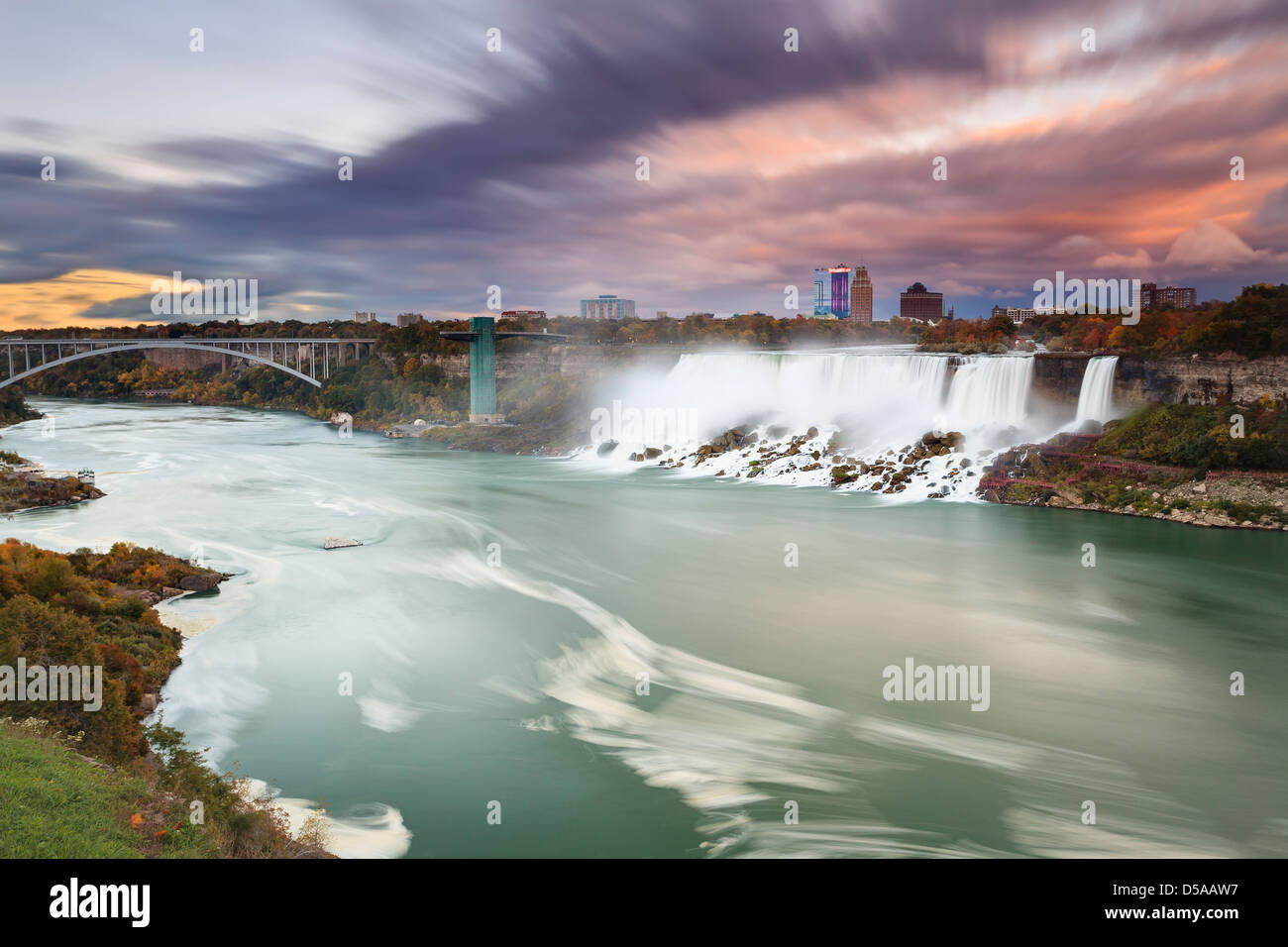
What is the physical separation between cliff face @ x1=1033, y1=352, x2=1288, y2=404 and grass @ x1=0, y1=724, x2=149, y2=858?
1170 inches

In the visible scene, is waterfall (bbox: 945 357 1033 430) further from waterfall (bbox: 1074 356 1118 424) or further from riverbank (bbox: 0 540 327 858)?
riverbank (bbox: 0 540 327 858)

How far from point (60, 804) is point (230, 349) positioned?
3131 inches

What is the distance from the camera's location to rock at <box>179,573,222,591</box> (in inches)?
639

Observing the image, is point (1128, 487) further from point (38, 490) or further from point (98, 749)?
point (38, 490)

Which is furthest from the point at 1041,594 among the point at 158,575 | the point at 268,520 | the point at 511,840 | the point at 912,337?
the point at 912,337

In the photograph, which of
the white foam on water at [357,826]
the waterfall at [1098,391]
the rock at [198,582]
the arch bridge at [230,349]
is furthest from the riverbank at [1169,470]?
the arch bridge at [230,349]

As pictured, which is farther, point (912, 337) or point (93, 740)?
point (912, 337)

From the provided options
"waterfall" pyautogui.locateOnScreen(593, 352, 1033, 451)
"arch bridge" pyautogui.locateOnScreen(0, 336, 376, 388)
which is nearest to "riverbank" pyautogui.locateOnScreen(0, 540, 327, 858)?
"waterfall" pyautogui.locateOnScreen(593, 352, 1033, 451)

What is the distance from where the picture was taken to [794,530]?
2328 centimetres

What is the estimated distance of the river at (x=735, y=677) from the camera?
838 centimetres

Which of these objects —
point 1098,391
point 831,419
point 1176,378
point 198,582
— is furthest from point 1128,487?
point 198,582

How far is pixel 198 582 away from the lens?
16.4 meters
